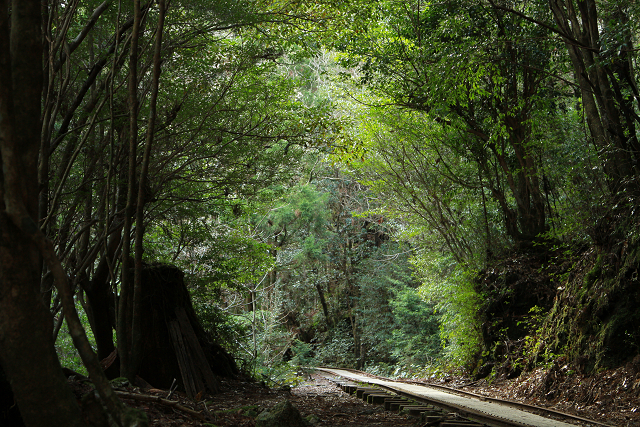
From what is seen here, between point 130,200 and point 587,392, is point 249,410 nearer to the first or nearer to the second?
point 130,200

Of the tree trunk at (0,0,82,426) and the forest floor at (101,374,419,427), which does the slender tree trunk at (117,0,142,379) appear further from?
the tree trunk at (0,0,82,426)

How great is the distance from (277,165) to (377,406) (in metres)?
5.22

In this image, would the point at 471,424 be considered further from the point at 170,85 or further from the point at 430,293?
the point at 430,293

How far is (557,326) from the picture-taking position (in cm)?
970

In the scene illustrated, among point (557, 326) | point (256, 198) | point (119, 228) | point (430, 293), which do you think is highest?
point (256, 198)

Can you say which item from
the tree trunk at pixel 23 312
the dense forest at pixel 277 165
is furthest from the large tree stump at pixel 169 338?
the tree trunk at pixel 23 312

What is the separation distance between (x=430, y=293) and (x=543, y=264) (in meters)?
4.44

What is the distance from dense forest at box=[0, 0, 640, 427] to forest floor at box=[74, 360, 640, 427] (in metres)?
0.46

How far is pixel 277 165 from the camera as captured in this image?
1069 cm

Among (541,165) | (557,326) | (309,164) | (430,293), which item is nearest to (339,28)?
(541,165)

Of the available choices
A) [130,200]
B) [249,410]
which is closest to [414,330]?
[249,410]

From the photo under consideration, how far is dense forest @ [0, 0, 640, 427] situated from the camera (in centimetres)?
407

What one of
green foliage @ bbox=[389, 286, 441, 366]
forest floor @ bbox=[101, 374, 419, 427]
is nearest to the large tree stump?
forest floor @ bbox=[101, 374, 419, 427]

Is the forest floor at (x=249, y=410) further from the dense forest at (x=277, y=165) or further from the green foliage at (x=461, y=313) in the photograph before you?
the green foliage at (x=461, y=313)
